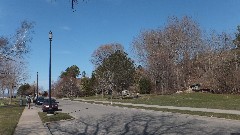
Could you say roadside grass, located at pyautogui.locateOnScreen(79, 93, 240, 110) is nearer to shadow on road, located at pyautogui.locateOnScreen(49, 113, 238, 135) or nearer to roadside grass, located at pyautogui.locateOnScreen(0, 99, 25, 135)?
shadow on road, located at pyautogui.locateOnScreen(49, 113, 238, 135)

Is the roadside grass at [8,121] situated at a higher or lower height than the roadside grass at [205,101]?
lower

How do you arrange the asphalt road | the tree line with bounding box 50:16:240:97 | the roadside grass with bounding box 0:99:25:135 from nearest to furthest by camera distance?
the asphalt road
the roadside grass with bounding box 0:99:25:135
the tree line with bounding box 50:16:240:97

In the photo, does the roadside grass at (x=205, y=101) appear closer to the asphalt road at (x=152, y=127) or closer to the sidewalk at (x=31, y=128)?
the asphalt road at (x=152, y=127)

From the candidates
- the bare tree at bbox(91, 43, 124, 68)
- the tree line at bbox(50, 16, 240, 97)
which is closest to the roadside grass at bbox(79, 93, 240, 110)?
the tree line at bbox(50, 16, 240, 97)

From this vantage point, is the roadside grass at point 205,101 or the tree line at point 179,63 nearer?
the roadside grass at point 205,101

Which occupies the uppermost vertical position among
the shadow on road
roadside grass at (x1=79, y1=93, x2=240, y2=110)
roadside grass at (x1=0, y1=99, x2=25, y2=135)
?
roadside grass at (x1=79, y1=93, x2=240, y2=110)

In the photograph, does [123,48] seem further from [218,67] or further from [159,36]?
[218,67]

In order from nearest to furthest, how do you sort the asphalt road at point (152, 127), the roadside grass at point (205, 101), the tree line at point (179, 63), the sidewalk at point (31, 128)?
the asphalt road at point (152, 127) → the sidewalk at point (31, 128) → the roadside grass at point (205, 101) → the tree line at point (179, 63)

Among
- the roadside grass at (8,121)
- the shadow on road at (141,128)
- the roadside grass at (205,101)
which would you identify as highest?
the roadside grass at (205,101)

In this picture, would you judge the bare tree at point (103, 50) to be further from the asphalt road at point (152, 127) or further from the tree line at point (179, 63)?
the asphalt road at point (152, 127)

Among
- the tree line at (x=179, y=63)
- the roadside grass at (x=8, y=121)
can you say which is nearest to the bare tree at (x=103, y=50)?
the tree line at (x=179, y=63)

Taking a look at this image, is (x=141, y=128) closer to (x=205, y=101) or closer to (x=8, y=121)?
(x=8, y=121)

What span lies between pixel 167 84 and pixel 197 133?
172 ft

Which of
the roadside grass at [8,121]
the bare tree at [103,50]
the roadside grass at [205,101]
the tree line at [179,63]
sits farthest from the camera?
the bare tree at [103,50]
